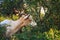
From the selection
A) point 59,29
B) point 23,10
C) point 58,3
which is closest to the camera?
point 58,3

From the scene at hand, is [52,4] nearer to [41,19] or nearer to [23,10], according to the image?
[41,19]

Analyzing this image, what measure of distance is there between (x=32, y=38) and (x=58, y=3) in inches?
42.2

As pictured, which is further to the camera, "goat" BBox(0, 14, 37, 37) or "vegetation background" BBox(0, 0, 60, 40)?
"goat" BBox(0, 14, 37, 37)

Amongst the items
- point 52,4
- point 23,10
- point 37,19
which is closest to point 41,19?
point 37,19

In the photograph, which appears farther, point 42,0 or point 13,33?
point 13,33

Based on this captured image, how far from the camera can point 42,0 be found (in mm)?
6586

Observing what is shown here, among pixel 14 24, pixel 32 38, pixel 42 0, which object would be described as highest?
pixel 42 0

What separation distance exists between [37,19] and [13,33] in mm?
804

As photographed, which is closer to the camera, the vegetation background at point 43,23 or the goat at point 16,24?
the vegetation background at point 43,23

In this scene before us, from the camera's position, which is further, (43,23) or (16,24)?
(16,24)

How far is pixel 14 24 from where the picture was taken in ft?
23.7

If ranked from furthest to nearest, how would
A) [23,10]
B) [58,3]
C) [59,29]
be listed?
[23,10] → [59,29] → [58,3]

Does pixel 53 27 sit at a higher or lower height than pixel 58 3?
lower

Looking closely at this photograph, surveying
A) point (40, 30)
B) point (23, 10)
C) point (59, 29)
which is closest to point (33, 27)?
point (40, 30)
